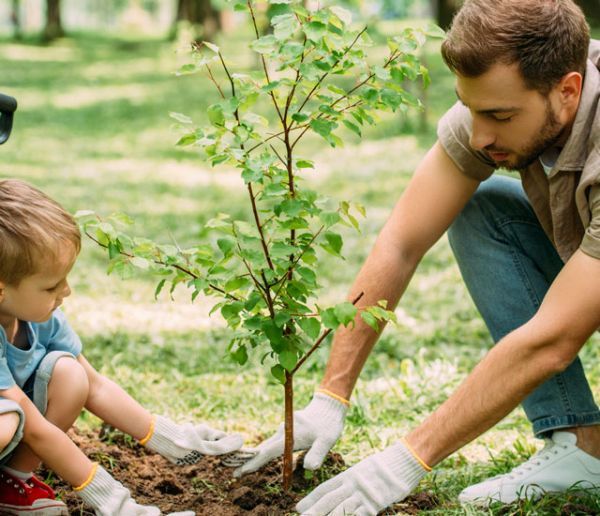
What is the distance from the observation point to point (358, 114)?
2.36m

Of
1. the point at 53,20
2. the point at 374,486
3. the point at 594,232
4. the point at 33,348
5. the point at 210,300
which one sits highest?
the point at 594,232

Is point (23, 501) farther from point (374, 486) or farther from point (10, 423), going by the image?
point (374, 486)

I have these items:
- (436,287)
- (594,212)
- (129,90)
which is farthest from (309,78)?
(129,90)

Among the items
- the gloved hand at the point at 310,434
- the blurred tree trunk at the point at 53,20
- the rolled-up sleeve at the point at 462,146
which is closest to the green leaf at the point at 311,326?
the gloved hand at the point at 310,434

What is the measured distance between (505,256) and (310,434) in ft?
2.65

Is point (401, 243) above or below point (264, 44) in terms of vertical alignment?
below

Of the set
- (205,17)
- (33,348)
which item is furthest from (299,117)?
(205,17)

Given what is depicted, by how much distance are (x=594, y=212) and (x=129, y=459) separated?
150 centimetres

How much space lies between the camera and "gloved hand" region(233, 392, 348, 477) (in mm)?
2666

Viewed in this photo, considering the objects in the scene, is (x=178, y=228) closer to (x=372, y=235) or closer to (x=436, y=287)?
(x=372, y=235)

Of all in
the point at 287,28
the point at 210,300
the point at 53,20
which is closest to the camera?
the point at 287,28

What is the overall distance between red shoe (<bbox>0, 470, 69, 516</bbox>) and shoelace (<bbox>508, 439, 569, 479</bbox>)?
48.2 inches

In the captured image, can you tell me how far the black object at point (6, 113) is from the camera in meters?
2.31

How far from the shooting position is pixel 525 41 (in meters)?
2.40
